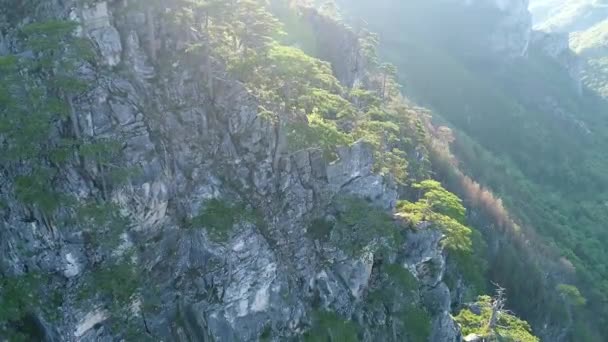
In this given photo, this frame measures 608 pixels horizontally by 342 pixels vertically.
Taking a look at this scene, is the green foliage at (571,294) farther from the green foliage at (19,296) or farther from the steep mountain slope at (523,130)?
the green foliage at (19,296)

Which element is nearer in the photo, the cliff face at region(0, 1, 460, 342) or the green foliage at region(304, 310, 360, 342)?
the cliff face at region(0, 1, 460, 342)

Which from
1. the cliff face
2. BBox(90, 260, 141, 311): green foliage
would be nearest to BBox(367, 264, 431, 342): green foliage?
the cliff face

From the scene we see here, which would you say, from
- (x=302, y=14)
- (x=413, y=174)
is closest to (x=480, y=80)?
(x=302, y=14)

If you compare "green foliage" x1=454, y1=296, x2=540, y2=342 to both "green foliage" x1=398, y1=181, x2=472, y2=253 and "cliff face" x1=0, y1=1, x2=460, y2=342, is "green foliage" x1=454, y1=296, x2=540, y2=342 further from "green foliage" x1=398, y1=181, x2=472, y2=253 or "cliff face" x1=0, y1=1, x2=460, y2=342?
"green foliage" x1=398, y1=181, x2=472, y2=253

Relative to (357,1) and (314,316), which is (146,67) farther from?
(357,1)

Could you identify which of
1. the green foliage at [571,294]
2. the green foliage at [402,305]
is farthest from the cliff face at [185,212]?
the green foliage at [571,294]

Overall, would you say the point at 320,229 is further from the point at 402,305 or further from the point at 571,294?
the point at 571,294
